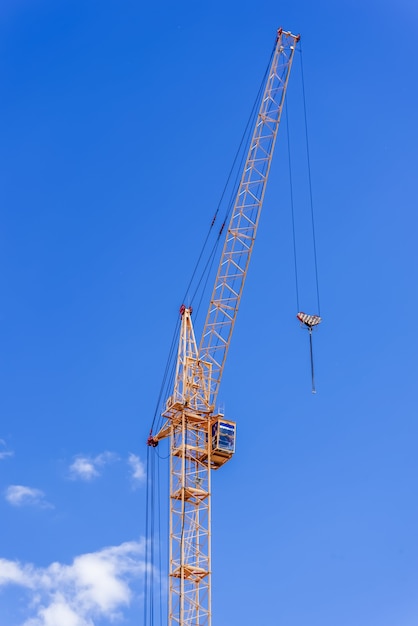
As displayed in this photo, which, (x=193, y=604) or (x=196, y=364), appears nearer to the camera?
(x=193, y=604)

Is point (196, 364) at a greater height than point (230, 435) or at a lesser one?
greater

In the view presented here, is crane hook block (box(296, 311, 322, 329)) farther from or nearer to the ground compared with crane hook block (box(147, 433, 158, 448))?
farther from the ground

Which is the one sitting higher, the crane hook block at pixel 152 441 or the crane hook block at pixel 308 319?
the crane hook block at pixel 308 319

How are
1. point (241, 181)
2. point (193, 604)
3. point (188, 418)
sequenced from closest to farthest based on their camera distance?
point (193, 604) < point (188, 418) < point (241, 181)

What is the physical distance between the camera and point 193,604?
7344 centimetres

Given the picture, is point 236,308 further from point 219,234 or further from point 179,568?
point 179,568

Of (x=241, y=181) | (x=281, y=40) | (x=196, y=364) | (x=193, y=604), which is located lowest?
(x=193, y=604)

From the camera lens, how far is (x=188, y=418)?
78625 millimetres

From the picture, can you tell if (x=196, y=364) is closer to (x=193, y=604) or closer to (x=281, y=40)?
(x=193, y=604)

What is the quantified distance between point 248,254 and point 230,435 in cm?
1578

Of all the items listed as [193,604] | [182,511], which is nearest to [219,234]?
[182,511]

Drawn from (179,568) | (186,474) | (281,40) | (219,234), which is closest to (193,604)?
(179,568)

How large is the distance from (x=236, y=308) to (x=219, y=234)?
7.15 meters

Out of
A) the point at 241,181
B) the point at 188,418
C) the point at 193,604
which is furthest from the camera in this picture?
the point at 241,181
